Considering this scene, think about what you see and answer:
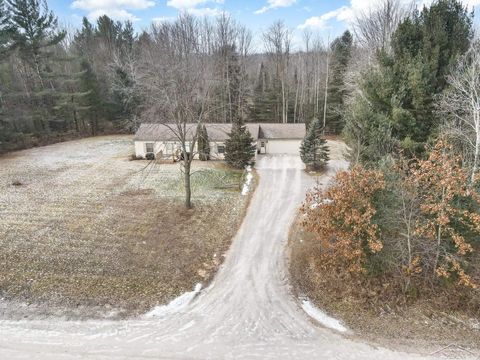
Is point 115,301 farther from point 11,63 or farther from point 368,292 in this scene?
point 11,63

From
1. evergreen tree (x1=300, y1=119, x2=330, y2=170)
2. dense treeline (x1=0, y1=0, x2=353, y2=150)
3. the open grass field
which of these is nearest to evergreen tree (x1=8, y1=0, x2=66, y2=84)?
dense treeline (x1=0, y1=0, x2=353, y2=150)

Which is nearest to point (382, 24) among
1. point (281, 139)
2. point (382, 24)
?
point (382, 24)

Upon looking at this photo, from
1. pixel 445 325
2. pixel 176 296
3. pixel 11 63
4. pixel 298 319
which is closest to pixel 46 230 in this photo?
pixel 176 296

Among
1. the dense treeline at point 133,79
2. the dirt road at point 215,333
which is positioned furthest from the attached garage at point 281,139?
the dirt road at point 215,333

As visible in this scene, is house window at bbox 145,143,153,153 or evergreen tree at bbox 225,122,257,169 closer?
evergreen tree at bbox 225,122,257,169

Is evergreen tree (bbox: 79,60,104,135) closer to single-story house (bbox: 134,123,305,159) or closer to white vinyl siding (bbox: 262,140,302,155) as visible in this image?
single-story house (bbox: 134,123,305,159)
